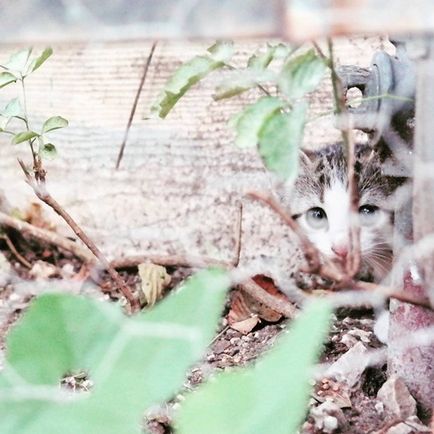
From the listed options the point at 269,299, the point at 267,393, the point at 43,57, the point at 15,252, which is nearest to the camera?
the point at 267,393

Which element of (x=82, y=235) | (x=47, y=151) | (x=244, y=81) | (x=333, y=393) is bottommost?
(x=333, y=393)

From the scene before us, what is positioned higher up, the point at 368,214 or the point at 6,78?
the point at 6,78

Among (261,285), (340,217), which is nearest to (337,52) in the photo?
(340,217)

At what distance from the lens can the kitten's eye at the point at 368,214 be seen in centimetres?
111

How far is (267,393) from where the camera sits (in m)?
0.43

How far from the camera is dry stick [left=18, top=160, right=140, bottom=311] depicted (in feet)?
2.86

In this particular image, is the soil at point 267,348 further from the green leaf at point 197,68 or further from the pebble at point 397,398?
the green leaf at point 197,68

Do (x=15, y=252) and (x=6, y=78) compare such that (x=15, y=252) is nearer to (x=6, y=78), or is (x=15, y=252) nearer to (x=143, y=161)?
(x=143, y=161)

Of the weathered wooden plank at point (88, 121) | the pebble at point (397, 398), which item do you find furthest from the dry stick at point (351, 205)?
the weathered wooden plank at point (88, 121)

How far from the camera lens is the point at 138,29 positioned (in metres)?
0.54

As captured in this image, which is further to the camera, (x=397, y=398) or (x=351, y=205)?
(x=397, y=398)

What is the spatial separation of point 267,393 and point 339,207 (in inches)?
29.4

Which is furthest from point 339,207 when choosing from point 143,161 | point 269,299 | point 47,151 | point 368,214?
point 47,151

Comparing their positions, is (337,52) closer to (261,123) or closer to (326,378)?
(326,378)
